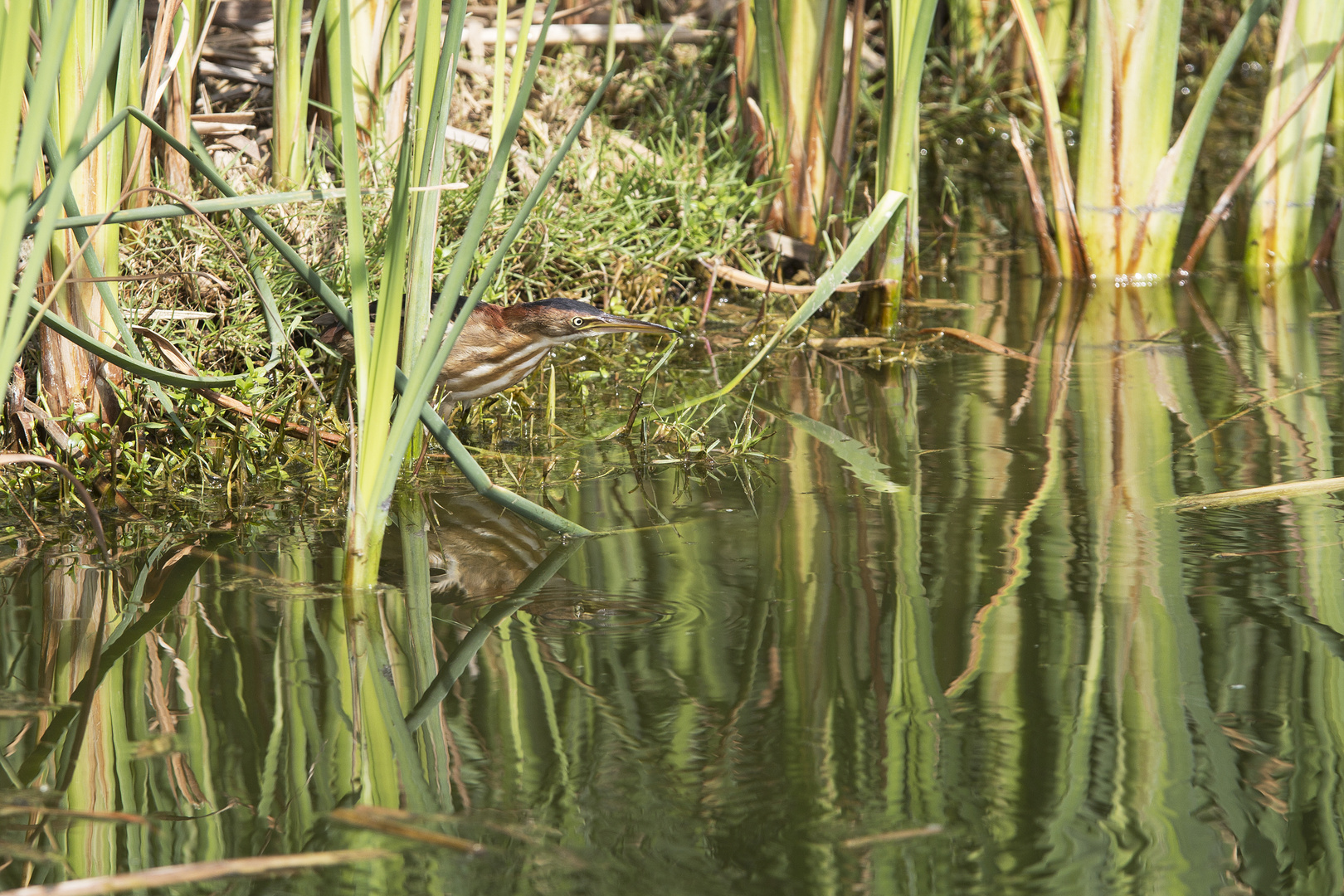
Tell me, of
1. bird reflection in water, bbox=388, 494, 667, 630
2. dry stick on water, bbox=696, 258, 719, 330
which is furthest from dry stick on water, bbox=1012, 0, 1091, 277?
bird reflection in water, bbox=388, 494, 667, 630

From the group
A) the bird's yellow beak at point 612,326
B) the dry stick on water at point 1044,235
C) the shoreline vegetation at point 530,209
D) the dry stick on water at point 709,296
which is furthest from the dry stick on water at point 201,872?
the dry stick on water at point 1044,235

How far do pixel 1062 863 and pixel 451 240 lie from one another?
3215mm

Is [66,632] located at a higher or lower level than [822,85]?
lower

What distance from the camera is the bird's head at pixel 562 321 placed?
3.83 metres

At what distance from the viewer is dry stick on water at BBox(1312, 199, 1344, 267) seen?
5.43 metres

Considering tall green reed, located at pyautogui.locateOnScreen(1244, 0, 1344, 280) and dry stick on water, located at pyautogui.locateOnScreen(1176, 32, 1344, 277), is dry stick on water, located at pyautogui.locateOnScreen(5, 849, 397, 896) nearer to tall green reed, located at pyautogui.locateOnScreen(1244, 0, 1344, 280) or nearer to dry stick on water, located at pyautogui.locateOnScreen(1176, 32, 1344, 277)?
dry stick on water, located at pyautogui.locateOnScreen(1176, 32, 1344, 277)

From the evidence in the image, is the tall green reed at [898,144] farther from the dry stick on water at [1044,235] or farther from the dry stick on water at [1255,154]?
the dry stick on water at [1255,154]

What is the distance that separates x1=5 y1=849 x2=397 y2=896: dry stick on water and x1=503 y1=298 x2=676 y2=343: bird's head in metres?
2.15

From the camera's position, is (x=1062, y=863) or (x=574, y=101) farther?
(x=574, y=101)

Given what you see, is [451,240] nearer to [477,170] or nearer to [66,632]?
[477,170]

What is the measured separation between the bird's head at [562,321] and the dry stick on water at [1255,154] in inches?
98.4

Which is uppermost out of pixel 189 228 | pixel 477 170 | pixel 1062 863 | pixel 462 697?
pixel 477 170

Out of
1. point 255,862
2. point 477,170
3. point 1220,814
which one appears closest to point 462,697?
point 255,862

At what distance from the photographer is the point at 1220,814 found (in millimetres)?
1972
